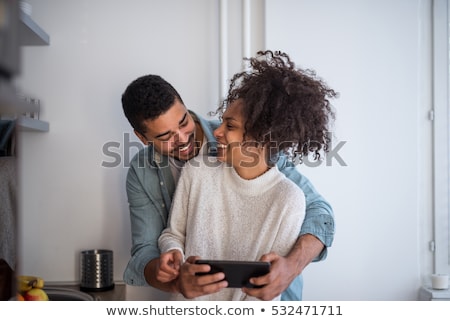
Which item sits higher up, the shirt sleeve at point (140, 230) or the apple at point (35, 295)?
the shirt sleeve at point (140, 230)

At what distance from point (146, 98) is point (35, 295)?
443 millimetres

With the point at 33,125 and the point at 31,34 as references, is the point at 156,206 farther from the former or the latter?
the point at 31,34

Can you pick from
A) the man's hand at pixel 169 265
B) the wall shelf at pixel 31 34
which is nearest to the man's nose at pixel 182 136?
the man's hand at pixel 169 265

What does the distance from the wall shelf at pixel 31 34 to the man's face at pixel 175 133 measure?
10.8 inches

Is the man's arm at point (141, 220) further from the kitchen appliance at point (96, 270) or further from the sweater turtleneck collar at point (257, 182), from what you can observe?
the sweater turtleneck collar at point (257, 182)

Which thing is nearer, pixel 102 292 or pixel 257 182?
pixel 257 182

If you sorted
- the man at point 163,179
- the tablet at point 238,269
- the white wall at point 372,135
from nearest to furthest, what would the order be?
the tablet at point 238,269, the man at point 163,179, the white wall at point 372,135

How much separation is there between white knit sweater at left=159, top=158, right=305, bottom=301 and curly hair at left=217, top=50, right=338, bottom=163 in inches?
2.9

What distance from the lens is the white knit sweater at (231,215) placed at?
95 centimetres

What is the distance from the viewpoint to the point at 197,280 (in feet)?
2.88

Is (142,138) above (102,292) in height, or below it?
above

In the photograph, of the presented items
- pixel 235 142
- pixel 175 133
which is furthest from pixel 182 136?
pixel 235 142

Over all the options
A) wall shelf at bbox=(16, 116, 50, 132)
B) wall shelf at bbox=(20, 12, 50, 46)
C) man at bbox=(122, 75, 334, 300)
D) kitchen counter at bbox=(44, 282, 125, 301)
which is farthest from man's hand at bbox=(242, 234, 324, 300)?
wall shelf at bbox=(20, 12, 50, 46)
